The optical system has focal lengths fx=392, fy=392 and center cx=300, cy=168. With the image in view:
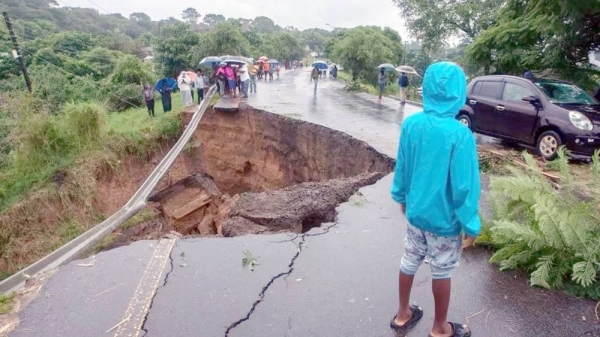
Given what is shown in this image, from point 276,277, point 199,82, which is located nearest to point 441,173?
point 276,277

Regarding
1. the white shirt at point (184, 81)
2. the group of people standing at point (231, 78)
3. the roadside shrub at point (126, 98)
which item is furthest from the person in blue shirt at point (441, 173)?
the roadside shrub at point (126, 98)

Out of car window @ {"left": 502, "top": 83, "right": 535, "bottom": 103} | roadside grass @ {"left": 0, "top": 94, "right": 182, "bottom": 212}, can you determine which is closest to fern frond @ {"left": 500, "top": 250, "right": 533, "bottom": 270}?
car window @ {"left": 502, "top": 83, "right": 535, "bottom": 103}

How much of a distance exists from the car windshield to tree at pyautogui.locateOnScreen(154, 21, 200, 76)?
2584 centimetres

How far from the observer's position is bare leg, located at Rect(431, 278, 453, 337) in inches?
108

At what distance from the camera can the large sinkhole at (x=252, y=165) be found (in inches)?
388

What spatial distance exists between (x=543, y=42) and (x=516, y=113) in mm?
3704

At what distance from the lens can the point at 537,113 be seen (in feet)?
25.9

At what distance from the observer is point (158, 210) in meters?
12.9

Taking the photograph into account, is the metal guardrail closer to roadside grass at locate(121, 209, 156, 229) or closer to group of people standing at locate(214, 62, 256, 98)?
roadside grass at locate(121, 209, 156, 229)

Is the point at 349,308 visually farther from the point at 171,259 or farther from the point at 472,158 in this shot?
the point at 171,259

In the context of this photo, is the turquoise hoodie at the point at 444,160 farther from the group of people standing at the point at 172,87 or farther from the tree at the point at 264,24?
the tree at the point at 264,24

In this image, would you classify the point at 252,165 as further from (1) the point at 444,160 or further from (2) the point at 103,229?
(1) the point at 444,160

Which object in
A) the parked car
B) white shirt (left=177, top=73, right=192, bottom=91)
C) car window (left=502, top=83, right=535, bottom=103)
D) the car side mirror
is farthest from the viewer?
white shirt (left=177, top=73, right=192, bottom=91)

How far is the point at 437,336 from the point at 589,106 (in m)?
7.26
